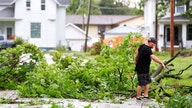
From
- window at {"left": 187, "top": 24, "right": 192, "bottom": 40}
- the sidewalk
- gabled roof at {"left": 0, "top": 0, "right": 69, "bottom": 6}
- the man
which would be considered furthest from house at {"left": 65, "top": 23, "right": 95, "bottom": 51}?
the sidewalk

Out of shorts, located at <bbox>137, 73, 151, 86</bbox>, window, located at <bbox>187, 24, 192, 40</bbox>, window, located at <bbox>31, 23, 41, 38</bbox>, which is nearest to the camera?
shorts, located at <bbox>137, 73, 151, 86</bbox>

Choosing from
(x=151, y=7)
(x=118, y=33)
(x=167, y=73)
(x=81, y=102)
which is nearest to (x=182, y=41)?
(x=151, y=7)

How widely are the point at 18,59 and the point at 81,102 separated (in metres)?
4.07

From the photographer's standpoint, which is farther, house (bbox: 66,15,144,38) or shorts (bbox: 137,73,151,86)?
house (bbox: 66,15,144,38)

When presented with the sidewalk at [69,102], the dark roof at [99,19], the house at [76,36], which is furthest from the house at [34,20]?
the sidewalk at [69,102]

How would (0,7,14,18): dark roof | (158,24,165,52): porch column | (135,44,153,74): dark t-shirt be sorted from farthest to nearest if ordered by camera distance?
(0,7,14,18): dark roof → (158,24,165,52): porch column → (135,44,153,74): dark t-shirt

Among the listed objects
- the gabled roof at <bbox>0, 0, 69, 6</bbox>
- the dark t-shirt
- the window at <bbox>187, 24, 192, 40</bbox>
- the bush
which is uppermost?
the gabled roof at <bbox>0, 0, 69, 6</bbox>

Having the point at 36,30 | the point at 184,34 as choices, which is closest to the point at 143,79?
the point at 184,34

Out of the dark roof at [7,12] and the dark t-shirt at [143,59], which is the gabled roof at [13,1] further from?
the dark t-shirt at [143,59]

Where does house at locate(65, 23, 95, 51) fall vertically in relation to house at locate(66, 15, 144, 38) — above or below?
below

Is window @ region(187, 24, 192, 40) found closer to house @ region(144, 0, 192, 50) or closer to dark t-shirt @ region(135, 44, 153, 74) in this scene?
house @ region(144, 0, 192, 50)

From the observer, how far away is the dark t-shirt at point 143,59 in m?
12.2

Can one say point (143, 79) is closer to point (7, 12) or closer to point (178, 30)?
point (178, 30)

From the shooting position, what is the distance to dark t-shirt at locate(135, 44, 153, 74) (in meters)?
12.2
